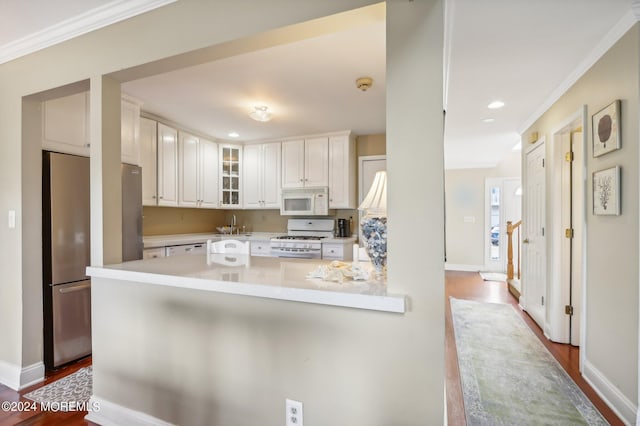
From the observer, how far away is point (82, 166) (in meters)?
2.67

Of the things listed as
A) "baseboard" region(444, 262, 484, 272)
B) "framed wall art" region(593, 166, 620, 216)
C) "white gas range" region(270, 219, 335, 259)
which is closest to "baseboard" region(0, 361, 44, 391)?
"white gas range" region(270, 219, 335, 259)

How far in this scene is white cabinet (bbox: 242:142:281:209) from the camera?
16.1 ft

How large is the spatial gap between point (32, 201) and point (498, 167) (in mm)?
7375

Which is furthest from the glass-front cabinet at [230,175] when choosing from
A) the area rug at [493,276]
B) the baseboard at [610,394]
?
the area rug at [493,276]

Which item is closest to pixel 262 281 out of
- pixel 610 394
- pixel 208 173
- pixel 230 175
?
pixel 610 394

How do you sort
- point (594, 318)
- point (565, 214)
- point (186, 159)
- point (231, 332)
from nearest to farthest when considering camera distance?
point (231, 332)
point (594, 318)
point (565, 214)
point (186, 159)

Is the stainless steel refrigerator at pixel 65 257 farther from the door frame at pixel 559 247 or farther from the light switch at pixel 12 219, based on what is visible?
the door frame at pixel 559 247

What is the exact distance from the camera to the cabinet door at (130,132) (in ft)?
10.2

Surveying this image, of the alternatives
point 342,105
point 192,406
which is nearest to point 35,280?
point 192,406

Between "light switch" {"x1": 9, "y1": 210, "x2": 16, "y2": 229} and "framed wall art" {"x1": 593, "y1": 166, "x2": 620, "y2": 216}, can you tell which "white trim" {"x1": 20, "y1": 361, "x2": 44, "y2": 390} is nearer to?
"light switch" {"x1": 9, "y1": 210, "x2": 16, "y2": 229}

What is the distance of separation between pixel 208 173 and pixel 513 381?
435 centimetres

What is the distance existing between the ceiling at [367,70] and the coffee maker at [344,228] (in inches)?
56.1

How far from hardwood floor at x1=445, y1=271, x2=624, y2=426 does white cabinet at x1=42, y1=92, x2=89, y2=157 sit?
11.6 feet

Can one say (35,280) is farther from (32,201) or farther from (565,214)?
(565,214)
